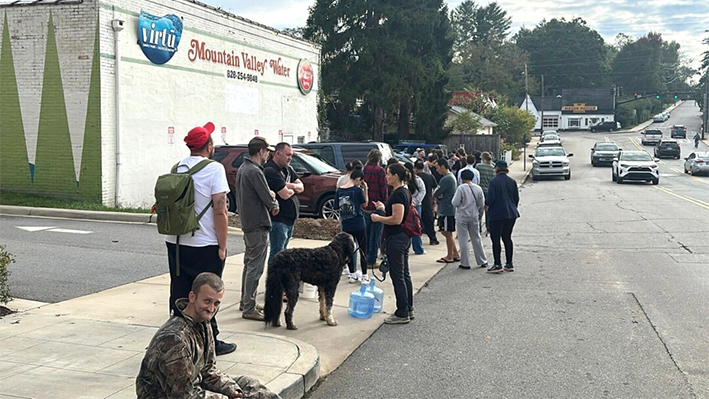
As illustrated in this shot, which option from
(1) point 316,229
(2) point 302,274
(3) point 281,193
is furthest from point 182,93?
(2) point 302,274

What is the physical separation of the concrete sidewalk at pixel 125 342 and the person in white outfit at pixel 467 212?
258 cm

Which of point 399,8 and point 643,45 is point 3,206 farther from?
point 643,45

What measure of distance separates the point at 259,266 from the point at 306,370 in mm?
2051

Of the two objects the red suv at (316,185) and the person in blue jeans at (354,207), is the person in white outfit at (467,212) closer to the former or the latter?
the person in blue jeans at (354,207)

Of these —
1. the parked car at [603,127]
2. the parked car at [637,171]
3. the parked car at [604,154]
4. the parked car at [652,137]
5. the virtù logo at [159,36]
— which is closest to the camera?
the virtù logo at [159,36]

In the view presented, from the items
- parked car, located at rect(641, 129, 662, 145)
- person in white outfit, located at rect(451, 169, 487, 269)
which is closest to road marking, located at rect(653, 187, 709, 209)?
person in white outfit, located at rect(451, 169, 487, 269)

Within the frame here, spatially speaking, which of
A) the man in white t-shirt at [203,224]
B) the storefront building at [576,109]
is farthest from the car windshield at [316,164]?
the storefront building at [576,109]

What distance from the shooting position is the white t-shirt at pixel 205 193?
594 centimetres

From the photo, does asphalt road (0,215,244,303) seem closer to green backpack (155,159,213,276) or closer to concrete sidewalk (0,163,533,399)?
concrete sidewalk (0,163,533,399)

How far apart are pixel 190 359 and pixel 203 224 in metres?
2.04

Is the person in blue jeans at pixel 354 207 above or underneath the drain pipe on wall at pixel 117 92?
underneath

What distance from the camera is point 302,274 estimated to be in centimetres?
762

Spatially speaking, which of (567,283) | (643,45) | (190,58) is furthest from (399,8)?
(643,45)

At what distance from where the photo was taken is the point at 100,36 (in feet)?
55.7
